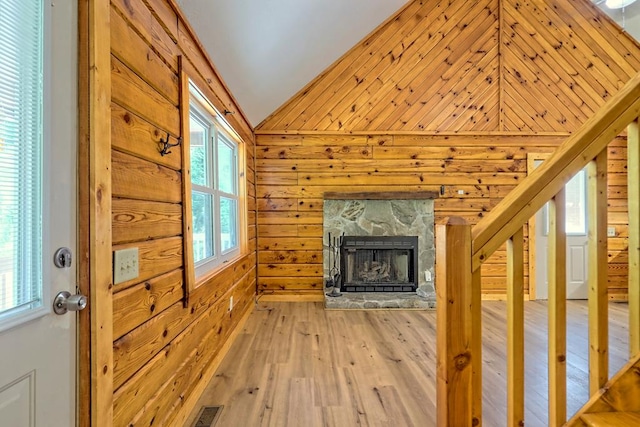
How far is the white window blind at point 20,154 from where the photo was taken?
0.68 meters

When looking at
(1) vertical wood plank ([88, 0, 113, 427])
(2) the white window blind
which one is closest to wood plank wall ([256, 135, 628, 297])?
(1) vertical wood plank ([88, 0, 113, 427])

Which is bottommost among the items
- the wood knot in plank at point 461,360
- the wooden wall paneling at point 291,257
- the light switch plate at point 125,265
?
the wooden wall paneling at point 291,257

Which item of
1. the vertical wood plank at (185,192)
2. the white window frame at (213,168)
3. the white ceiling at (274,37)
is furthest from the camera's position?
the white window frame at (213,168)

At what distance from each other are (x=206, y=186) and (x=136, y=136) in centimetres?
105

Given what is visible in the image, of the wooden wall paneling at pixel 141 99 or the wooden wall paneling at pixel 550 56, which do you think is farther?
the wooden wall paneling at pixel 550 56

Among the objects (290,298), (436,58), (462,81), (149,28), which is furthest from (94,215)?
(462,81)

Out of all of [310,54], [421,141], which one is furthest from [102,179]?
[421,141]

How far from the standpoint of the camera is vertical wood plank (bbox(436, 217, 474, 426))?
81cm

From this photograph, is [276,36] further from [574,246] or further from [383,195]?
[574,246]

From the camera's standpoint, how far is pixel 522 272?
85 cm

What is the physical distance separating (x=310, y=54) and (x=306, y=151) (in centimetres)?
120

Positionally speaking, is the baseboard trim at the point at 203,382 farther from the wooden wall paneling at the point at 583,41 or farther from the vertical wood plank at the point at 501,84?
the wooden wall paneling at the point at 583,41

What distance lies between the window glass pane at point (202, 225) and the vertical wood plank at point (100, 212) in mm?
1091

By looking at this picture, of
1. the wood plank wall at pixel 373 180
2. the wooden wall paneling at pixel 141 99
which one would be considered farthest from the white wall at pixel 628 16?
the wooden wall paneling at pixel 141 99
